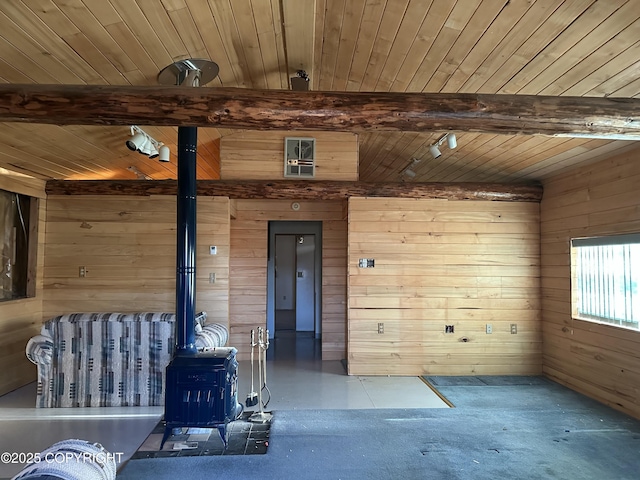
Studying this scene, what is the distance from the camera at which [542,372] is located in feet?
16.5

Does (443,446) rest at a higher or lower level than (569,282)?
lower

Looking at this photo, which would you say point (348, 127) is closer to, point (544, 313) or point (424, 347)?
point (424, 347)

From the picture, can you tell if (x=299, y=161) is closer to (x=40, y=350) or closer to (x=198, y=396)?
(x=198, y=396)

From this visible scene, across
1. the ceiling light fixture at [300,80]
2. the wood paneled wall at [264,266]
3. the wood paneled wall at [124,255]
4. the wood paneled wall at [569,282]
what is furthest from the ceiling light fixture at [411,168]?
the wood paneled wall at [124,255]

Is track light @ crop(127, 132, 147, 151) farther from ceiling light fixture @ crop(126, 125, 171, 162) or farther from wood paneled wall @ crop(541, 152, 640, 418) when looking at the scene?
wood paneled wall @ crop(541, 152, 640, 418)

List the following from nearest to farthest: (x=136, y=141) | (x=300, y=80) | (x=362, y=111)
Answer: (x=362, y=111)
(x=300, y=80)
(x=136, y=141)

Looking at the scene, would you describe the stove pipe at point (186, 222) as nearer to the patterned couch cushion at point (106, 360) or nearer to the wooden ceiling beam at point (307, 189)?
the patterned couch cushion at point (106, 360)

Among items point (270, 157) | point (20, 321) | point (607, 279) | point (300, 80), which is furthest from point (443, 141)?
point (20, 321)

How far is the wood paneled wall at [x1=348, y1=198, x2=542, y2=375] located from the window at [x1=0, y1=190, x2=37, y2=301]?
3.82m

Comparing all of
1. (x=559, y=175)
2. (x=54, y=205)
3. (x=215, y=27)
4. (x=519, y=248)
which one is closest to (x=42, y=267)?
(x=54, y=205)

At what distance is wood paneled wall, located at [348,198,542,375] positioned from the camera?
4953 mm

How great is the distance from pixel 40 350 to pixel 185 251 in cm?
183

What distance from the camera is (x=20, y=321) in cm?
440

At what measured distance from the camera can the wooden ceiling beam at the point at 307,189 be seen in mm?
4801
